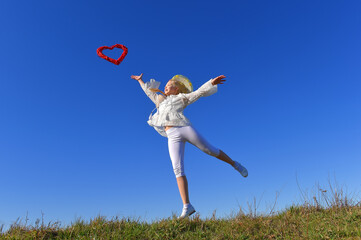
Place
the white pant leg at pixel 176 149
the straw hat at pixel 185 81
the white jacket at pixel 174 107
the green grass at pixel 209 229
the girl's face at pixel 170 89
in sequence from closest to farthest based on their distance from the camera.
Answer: the green grass at pixel 209 229, the white pant leg at pixel 176 149, the white jacket at pixel 174 107, the girl's face at pixel 170 89, the straw hat at pixel 185 81

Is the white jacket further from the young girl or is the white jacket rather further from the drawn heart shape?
the drawn heart shape

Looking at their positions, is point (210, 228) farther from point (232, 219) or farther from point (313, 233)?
point (313, 233)

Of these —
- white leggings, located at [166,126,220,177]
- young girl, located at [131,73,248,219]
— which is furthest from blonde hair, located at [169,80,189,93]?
white leggings, located at [166,126,220,177]

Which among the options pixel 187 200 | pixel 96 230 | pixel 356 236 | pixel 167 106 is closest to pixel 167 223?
pixel 187 200

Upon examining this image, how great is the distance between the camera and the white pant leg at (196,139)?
5828 millimetres

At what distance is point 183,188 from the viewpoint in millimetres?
5574

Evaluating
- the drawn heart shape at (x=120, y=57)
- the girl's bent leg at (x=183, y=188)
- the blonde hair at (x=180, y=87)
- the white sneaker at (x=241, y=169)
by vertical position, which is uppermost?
the drawn heart shape at (x=120, y=57)

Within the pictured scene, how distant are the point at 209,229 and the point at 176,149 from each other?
157cm

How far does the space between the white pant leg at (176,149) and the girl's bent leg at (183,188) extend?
0.09 metres

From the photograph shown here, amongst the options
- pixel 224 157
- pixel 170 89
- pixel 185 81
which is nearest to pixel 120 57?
pixel 170 89

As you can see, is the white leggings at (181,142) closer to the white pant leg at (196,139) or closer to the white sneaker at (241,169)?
the white pant leg at (196,139)

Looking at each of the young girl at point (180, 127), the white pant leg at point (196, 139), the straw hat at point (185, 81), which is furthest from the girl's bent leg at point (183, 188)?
the straw hat at point (185, 81)

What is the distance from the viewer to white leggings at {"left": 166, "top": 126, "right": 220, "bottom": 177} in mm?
5762

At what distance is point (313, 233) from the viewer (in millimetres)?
4668
